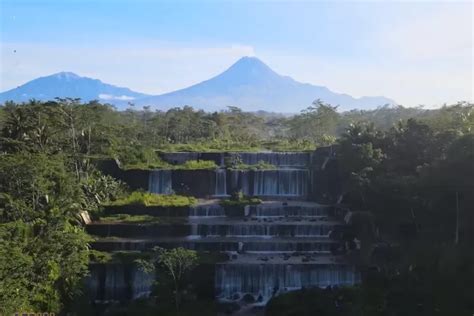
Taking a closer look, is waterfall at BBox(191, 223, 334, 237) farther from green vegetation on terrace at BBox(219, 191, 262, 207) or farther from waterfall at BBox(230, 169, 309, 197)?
waterfall at BBox(230, 169, 309, 197)

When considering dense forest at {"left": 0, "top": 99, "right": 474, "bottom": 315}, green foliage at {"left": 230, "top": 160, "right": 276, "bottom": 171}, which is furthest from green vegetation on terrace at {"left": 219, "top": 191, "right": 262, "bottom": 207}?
dense forest at {"left": 0, "top": 99, "right": 474, "bottom": 315}

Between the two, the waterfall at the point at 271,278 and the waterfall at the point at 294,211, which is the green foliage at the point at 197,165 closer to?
the waterfall at the point at 294,211

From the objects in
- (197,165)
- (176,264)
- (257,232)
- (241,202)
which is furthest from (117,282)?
(197,165)

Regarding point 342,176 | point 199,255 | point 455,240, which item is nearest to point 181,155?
point 342,176

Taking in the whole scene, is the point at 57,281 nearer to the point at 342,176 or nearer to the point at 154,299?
the point at 154,299

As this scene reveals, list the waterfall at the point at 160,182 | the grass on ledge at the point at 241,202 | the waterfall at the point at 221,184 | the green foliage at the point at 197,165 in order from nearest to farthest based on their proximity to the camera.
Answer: the grass on ledge at the point at 241,202
the waterfall at the point at 160,182
the waterfall at the point at 221,184
the green foliage at the point at 197,165

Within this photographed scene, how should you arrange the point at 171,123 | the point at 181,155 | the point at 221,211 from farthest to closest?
the point at 171,123
the point at 181,155
the point at 221,211

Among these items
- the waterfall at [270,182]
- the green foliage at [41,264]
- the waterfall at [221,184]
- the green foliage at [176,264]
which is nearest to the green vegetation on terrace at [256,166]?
the waterfall at [270,182]
